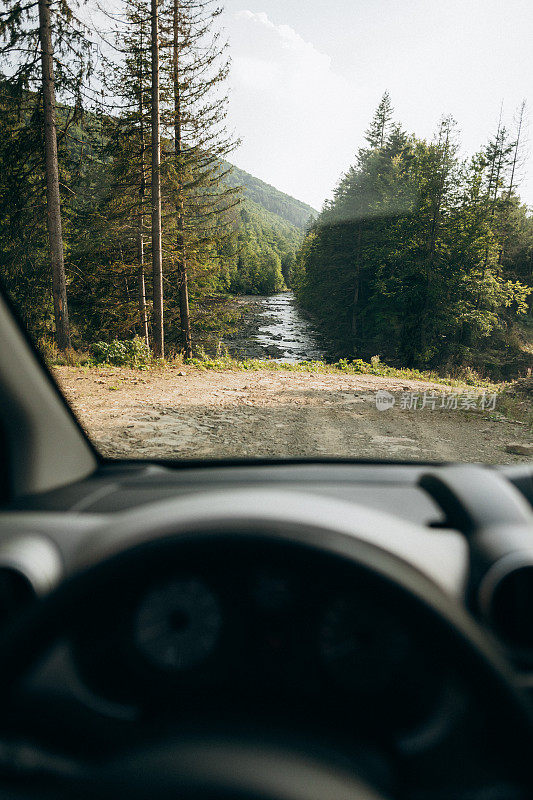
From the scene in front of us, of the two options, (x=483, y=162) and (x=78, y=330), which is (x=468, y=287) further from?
(x=78, y=330)

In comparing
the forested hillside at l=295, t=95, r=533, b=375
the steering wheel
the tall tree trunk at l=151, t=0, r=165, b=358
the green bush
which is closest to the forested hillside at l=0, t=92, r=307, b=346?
the tall tree trunk at l=151, t=0, r=165, b=358

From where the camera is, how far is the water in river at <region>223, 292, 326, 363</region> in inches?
882

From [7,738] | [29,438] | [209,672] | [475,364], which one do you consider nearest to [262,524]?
[209,672]

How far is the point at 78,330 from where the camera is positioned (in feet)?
44.5

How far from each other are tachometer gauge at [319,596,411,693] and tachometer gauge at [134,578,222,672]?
0.25m

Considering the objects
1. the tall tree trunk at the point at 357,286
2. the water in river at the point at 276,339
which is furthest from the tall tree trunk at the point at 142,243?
the tall tree trunk at the point at 357,286

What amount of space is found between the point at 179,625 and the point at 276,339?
27949 millimetres

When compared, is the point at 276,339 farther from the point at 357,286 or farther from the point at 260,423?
the point at 260,423

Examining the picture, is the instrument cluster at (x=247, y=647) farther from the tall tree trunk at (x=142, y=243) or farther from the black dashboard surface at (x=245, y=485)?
the tall tree trunk at (x=142, y=243)

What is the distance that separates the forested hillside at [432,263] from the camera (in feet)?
82.5

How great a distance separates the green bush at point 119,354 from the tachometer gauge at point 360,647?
10.1m

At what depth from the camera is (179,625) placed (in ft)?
3.30

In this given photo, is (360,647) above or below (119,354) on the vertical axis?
above

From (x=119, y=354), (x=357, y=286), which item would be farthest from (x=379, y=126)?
(x=119, y=354)
